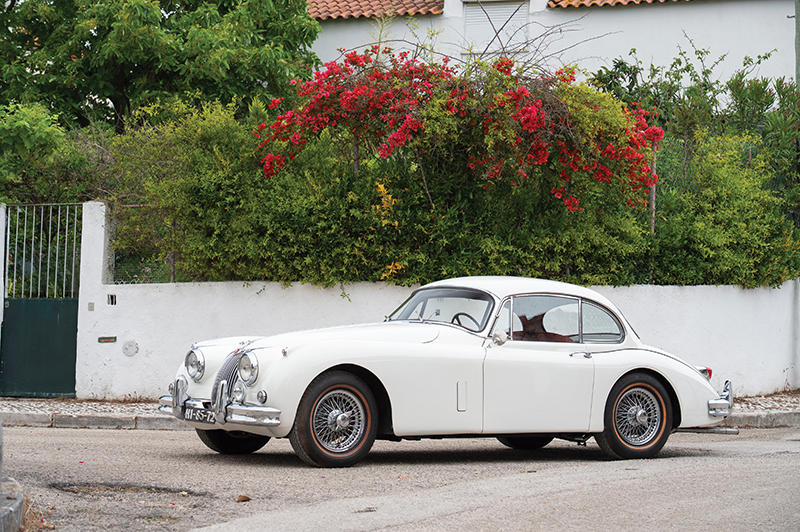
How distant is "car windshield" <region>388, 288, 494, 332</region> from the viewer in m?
9.44

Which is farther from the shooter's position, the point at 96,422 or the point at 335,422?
the point at 96,422

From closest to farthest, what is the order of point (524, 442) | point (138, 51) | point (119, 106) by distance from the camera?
point (524, 442)
point (138, 51)
point (119, 106)

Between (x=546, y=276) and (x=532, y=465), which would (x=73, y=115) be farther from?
(x=532, y=465)

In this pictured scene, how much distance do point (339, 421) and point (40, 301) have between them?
8.68 meters

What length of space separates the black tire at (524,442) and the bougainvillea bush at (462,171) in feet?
14.0

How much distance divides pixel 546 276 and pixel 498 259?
83 centimetres

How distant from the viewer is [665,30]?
25.6 meters

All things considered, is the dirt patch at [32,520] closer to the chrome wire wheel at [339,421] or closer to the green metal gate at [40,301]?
the chrome wire wheel at [339,421]

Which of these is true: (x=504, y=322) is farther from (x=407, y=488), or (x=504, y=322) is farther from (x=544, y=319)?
(x=407, y=488)

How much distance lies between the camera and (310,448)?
8.32 meters

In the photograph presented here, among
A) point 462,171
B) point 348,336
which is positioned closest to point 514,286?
point 348,336

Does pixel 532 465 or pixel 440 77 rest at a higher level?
pixel 440 77

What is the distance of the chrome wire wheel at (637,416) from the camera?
32.0ft

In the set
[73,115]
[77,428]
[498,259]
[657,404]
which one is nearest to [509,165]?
[498,259]
